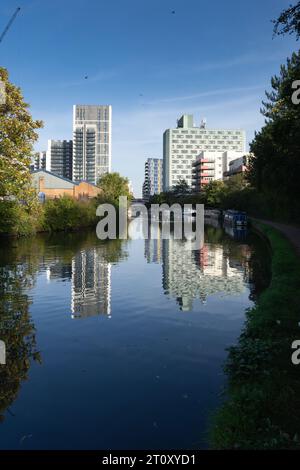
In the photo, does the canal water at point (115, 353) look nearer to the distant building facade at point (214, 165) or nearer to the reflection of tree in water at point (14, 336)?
the reflection of tree in water at point (14, 336)

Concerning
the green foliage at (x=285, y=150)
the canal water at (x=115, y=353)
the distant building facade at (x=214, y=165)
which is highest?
the distant building facade at (x=214, y=165)

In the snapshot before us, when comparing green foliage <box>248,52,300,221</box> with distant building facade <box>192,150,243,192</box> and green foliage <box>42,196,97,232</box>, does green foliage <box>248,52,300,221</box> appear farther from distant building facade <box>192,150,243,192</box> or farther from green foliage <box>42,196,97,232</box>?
distant building facade <box>192,150,243,192</box>

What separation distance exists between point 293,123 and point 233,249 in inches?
493

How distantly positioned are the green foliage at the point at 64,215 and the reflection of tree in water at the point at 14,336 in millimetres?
28616

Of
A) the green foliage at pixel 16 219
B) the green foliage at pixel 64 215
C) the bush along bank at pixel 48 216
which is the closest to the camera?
the green foliage at pixel 16 219

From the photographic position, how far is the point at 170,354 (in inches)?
382

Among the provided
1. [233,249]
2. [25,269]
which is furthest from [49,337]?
[233,249]

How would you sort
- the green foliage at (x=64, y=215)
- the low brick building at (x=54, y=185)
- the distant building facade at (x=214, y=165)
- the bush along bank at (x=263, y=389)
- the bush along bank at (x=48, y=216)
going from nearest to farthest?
the bush along bank at (x=263, y=389), the bush along bank at (x=48, y=216), the green foliage at (x=64, y=215), the low brick building at (x=54, y=185), the distant building facade at (x=214, y=165)

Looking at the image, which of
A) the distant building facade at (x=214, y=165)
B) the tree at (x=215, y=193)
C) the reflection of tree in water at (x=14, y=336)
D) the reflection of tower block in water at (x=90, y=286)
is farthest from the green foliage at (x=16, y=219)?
the distant building facade at (x=214, y=165)

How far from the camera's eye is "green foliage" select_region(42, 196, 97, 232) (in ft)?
155

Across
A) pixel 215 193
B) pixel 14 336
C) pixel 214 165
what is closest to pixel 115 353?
pixel 14 336

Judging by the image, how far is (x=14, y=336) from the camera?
432 inches

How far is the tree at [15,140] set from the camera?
2391cm

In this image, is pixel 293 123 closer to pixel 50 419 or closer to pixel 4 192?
pixel 4 192
